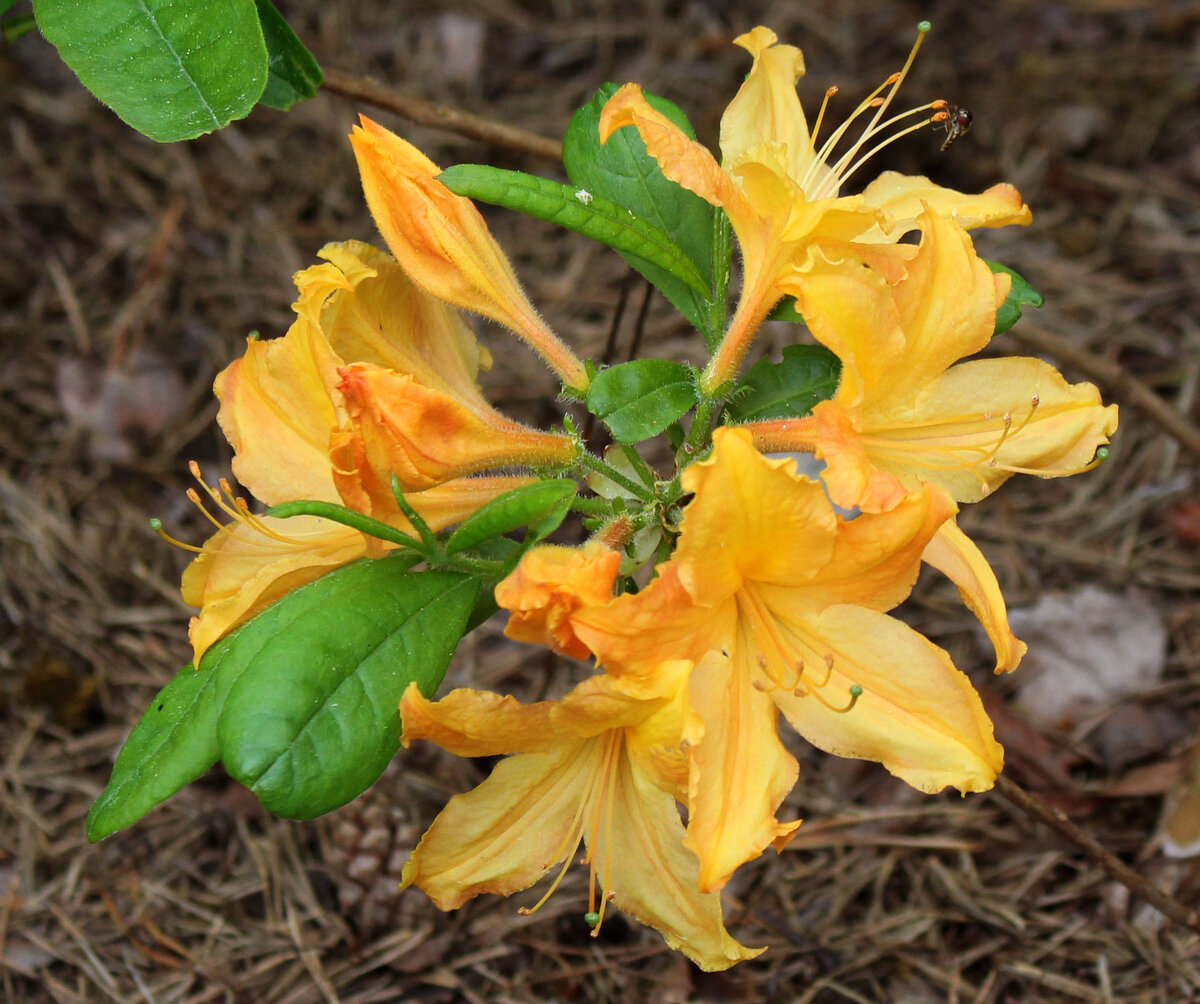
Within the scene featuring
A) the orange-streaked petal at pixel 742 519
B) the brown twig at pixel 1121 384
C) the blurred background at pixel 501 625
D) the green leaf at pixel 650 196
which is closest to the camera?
the orange-streaked petal at pixel 742 519

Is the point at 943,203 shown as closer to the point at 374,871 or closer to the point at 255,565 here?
the point at 255,565

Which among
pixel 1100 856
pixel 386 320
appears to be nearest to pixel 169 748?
pixel 386 320

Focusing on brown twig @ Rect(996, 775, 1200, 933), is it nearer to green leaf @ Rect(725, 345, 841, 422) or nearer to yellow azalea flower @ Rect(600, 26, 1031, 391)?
green leaf @ Rect(725, 345, 841, 422)

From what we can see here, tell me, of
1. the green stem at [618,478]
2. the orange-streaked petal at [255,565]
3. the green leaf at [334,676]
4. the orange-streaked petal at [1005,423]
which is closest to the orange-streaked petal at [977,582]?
the orange-streaked petal at [1005,423]

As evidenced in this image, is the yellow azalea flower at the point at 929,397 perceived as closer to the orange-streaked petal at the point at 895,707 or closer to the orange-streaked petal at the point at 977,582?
the orange-streaked petal at the point at 977,582

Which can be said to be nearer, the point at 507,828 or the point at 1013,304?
the point at 507,828

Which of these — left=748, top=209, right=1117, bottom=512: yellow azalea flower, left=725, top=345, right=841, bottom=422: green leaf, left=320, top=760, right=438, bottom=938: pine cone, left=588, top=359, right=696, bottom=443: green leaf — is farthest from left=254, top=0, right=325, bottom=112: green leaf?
left=320, top=760, right=438, bottom=938: pine cone
